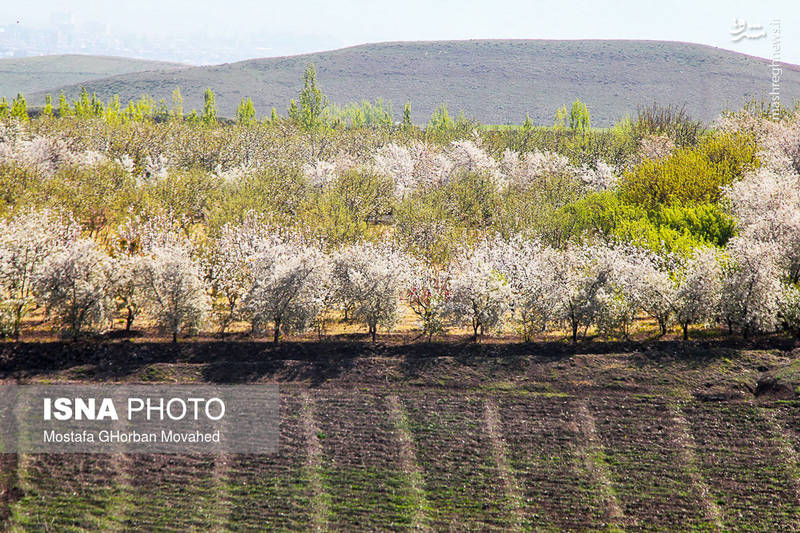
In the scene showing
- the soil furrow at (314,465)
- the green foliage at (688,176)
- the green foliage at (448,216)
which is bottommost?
the soil furrow at (314,465)

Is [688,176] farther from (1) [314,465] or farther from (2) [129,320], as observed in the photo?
(2) [129,320]

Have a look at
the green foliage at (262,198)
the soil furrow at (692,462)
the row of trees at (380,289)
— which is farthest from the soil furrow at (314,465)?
the green foliage at (262,198)

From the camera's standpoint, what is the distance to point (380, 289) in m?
40.3

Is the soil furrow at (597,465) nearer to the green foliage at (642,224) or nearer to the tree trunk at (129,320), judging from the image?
the green foliage at (642,224)

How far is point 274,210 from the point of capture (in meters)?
54.5

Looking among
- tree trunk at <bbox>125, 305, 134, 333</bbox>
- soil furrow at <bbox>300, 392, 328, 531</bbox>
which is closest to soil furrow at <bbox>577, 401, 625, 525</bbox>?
soil furrow at <bbox>300, 392, 328, 531</bbox>

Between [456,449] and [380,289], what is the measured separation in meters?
12.6

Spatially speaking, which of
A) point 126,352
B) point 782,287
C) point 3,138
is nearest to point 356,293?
point 126,352

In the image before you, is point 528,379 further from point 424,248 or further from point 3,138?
point 3,138

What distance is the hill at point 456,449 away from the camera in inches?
1054

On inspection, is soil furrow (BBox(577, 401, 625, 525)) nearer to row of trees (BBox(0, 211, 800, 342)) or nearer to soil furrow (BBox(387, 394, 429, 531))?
soil furrow (BBox(387, 394, 429, 531))

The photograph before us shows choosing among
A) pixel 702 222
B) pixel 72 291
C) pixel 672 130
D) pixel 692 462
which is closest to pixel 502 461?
pixel 692 462

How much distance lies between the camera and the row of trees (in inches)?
1544

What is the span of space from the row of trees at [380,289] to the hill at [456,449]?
193 cm
